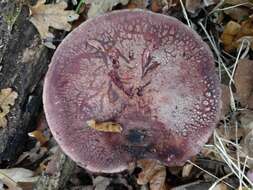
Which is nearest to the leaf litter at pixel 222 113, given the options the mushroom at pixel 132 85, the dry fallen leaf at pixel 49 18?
the dry fallen leaf at pixel 49 18

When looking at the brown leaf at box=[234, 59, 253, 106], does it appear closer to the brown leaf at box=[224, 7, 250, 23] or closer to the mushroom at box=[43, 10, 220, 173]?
the brown leaf at box=[224, 7, 250, 23]

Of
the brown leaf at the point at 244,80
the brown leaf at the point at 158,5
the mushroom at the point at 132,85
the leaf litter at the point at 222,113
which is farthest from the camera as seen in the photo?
the brown leaf at the point at 158,5

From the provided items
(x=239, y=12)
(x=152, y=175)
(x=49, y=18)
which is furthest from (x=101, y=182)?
(x=239, y=12)

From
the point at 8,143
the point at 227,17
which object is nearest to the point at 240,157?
the point at 227,17

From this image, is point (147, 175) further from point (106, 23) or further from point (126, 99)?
point (106, 23)

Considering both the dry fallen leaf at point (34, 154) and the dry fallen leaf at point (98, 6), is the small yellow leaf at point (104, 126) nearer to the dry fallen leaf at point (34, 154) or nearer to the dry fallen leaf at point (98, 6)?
the dry fallen leaf at point (34, 154)
